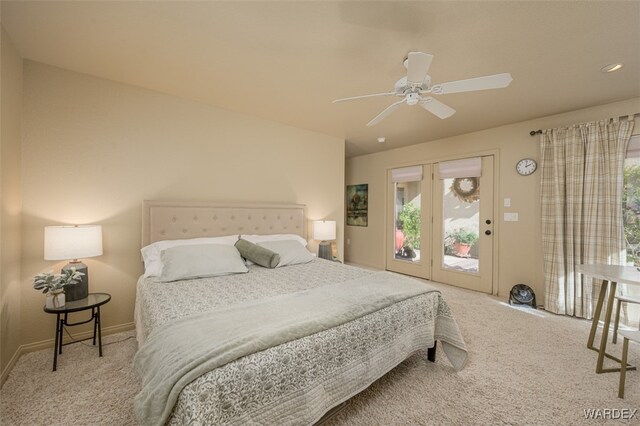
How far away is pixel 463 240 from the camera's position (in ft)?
14.1

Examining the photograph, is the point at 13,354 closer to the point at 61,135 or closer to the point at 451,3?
the point at 61,135

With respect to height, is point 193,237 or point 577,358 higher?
point 193,237

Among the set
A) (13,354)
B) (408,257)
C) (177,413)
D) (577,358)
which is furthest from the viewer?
(408,257)

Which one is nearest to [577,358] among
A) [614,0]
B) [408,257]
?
[614,0]

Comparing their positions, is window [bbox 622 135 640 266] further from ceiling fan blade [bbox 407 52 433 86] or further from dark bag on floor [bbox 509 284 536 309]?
ceiling fan blade [bbox 407 52 433 86]

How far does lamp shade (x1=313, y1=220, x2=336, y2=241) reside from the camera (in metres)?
3.90

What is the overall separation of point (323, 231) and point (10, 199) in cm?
306

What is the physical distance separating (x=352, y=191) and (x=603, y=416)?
193 inches

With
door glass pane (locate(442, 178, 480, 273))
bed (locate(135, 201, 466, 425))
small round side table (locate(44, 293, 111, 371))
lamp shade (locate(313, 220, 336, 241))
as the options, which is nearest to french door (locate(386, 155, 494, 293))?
door glass pane (locate(442, 178, 480, 273))

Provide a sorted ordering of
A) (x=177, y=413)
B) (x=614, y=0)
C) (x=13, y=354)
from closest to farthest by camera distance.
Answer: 1. (x=177, y=413)
2. (x=614, y=0)
3. (x=13, y=354)

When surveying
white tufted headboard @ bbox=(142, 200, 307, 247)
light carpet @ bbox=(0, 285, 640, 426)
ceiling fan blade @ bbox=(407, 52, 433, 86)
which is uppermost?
ceiling fan blade @ bbox=(407, 52, 433, 86)

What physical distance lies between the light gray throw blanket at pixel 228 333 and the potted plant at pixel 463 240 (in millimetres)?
2909

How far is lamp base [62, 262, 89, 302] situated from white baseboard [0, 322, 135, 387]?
0.50 meters

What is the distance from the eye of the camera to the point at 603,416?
1612mm
